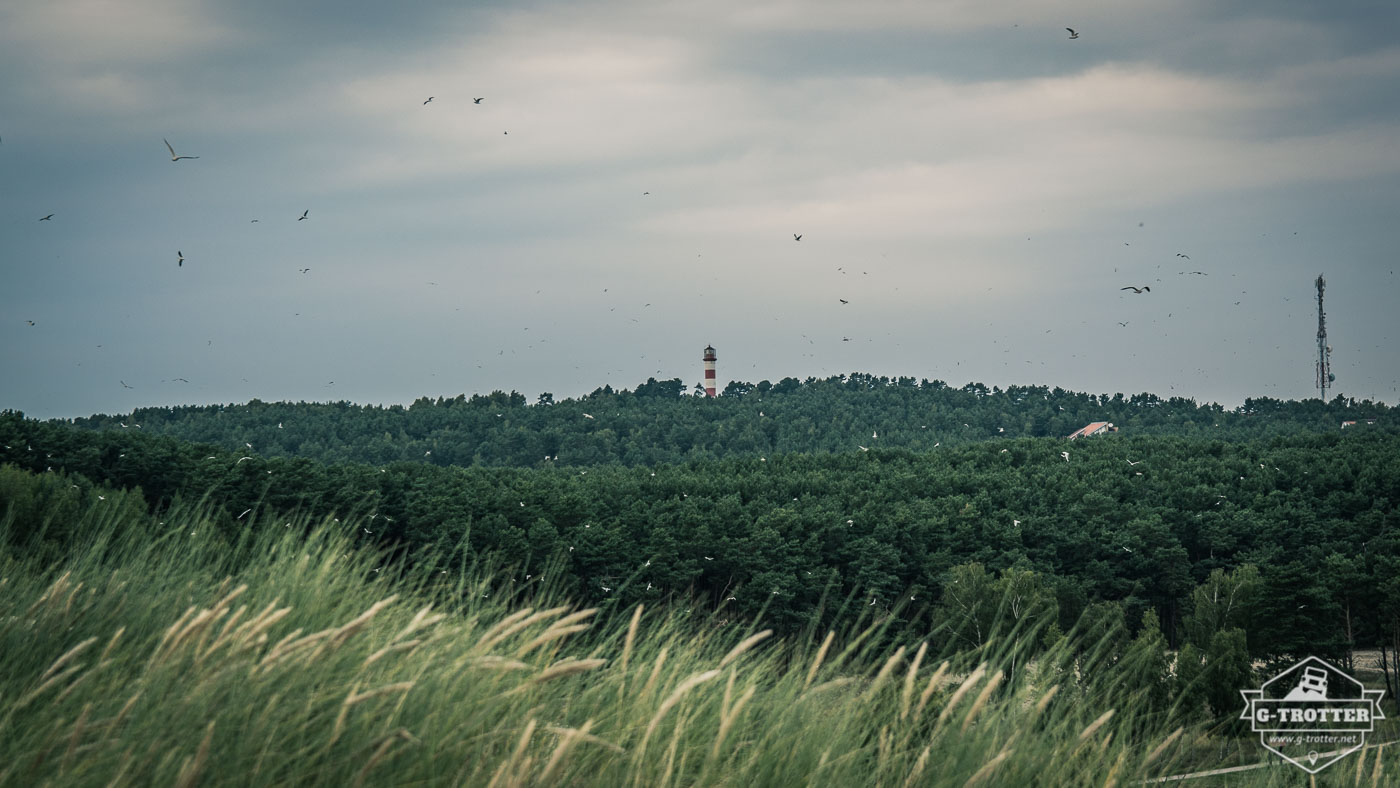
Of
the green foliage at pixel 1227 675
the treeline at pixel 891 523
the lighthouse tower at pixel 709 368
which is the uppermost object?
the lighthouse tower at pixel 709 368

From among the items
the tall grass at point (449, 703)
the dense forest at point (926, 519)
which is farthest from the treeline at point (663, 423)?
the tall grass at point (449, 703)

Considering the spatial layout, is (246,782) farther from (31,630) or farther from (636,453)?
(636,453)

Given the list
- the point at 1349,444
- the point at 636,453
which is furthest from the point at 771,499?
the point at 636,453

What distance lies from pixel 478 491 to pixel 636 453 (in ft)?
280

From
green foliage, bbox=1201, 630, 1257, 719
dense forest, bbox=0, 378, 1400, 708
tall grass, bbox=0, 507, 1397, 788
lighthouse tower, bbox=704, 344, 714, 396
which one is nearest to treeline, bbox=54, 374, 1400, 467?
lighthouse tower, bbox=704, 344, 714, 396

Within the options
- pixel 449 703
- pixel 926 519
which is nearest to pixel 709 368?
pixel 926 519

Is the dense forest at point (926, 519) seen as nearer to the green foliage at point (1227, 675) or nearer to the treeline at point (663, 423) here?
the green foliage at point (1227, 675)

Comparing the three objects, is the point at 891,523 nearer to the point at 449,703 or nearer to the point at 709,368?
the point at 449,703

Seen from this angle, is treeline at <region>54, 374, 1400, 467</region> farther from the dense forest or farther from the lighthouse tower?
the dense forest

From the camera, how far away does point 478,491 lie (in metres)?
69.6

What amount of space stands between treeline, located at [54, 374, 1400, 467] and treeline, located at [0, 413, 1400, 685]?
6194 centimetres

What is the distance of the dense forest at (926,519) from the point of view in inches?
2072

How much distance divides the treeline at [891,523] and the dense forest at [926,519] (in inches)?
6.9

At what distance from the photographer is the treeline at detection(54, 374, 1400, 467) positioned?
15600 centimetres
